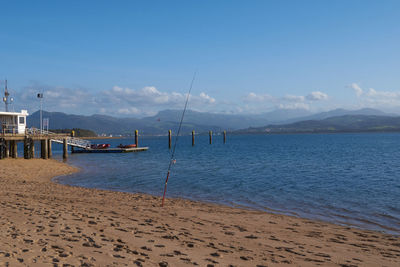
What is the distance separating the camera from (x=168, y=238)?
9078 mm

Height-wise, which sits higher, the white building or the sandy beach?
the white building

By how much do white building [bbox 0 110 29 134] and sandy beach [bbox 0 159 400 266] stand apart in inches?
1139

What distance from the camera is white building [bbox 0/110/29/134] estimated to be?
1537 inches

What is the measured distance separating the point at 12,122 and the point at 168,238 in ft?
126

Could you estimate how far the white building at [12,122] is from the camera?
39.0 metres

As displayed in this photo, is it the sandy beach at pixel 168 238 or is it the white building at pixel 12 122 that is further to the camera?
the white building at pixel 12 122

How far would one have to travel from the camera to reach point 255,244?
920 centimetres

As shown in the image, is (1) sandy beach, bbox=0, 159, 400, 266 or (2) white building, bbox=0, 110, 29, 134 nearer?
(1) sandy beach, bbox=0, 159, 400, 266

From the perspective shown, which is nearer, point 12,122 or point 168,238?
point 168,238

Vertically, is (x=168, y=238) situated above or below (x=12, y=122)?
below

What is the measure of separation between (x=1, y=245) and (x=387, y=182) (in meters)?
26.3

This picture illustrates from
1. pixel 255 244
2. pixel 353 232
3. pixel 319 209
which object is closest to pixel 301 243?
pixel 255 244

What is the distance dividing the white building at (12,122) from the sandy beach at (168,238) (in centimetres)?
2892

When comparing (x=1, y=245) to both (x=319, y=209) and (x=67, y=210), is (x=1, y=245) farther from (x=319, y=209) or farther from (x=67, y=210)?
(x=319, y=209)
